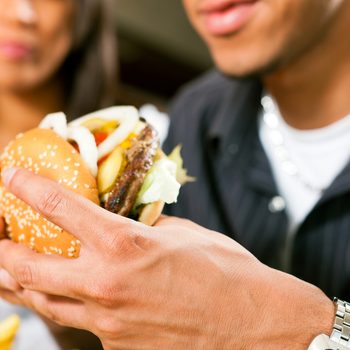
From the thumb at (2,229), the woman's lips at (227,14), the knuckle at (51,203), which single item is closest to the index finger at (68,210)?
the knuckle at (51,203)

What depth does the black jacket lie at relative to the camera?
1768 mm

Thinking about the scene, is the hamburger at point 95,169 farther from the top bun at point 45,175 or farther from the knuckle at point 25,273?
the knuckle at point 25,273

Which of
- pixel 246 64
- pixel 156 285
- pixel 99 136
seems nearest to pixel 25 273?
pixel 156 285

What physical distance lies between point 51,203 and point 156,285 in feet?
0.78

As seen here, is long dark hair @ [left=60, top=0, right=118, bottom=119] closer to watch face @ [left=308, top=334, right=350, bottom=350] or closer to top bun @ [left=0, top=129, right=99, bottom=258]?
top bun @ [left=0, top=129, right=99, bottom=258]

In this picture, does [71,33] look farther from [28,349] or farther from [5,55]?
[28,349]

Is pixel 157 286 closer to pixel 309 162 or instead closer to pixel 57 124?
pixel 57 124

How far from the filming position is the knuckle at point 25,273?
0.96m

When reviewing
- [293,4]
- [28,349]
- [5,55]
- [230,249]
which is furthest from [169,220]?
[5,55]

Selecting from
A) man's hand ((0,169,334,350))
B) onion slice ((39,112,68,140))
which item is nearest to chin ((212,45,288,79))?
onion slice ((39,112,68,140))

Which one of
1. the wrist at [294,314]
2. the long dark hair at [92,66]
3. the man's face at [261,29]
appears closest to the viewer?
the wrist at [294,314]

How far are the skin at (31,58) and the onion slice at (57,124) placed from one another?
127 cm

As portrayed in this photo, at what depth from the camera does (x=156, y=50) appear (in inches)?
266

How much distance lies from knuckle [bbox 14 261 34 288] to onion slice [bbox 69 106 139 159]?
1.02 feet
